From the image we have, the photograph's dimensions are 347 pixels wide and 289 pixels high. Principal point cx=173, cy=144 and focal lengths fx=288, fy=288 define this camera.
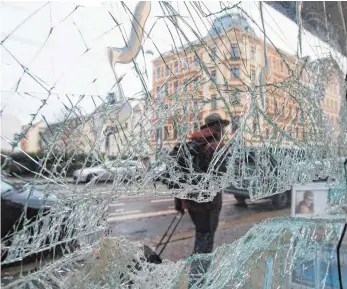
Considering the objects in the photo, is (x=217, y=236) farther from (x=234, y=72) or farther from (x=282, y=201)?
(x=234, y=72)

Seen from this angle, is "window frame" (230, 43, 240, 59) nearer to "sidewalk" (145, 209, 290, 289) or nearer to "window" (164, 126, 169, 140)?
"window" (164, 126, 169, 140)

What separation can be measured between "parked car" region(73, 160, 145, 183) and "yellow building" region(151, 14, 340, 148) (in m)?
0.13

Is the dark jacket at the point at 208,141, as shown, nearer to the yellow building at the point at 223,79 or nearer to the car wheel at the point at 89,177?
the yellow building at the point at 223,79

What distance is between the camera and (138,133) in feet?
3.15

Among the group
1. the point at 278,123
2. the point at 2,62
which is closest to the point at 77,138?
the point at 2,62

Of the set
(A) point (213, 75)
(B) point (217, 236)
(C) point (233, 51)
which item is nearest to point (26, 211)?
(A) point (213, 75)

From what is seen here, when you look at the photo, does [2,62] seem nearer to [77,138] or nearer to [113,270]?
[77,138]

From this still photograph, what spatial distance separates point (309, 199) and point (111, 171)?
5.27 ft

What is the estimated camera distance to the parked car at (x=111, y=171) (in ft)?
3.10

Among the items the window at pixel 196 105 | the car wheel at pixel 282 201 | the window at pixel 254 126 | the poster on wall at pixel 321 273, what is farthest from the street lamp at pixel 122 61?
the car wheel at pixel 282 201

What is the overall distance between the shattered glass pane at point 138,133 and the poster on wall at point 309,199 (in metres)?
0.68

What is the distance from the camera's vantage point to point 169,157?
1073mm

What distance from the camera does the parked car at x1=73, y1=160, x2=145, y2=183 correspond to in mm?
944

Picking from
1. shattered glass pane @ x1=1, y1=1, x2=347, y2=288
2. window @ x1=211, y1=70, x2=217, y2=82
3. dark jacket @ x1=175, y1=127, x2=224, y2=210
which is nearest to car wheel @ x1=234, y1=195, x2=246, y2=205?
shattered glass pane @ x1=1, y1=1, x2=347, y2=288
